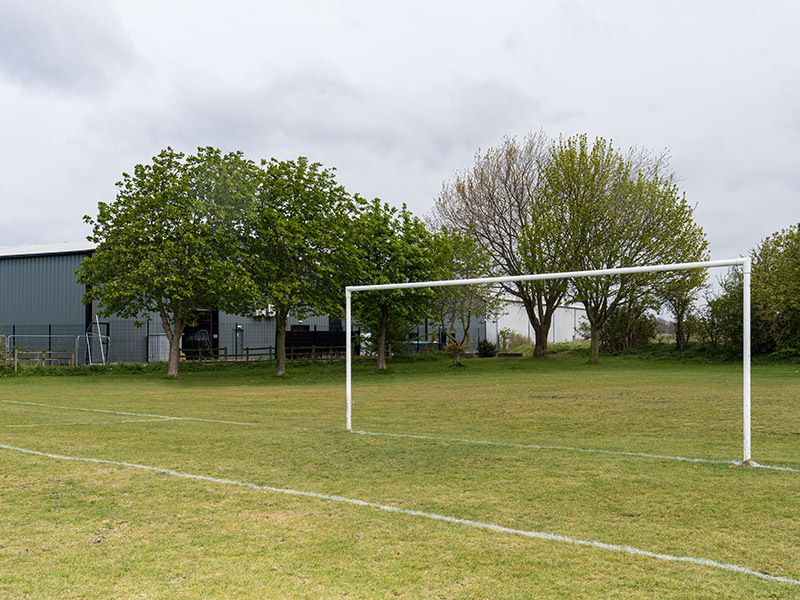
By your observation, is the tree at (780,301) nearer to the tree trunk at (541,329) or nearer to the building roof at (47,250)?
the tree trunk at (541,329)

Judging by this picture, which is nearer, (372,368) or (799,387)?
(799,387)

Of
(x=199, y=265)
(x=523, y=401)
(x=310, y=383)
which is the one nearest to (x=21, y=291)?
(x=199, y=265)

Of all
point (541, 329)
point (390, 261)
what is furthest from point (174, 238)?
point (541, 329)

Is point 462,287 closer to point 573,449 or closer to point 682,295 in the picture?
point 682,295

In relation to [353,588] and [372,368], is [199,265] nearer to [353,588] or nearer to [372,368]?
[372,368]

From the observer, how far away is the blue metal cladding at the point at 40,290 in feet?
122

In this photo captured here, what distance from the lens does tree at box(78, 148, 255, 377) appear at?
2720 cm

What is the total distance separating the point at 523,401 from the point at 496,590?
45.1 feet

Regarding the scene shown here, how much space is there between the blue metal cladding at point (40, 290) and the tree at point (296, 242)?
1252 centimetres

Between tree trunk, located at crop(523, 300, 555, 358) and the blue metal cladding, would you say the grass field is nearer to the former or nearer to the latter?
the blue metal cladding

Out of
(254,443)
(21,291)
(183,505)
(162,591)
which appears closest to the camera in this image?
(162,591)

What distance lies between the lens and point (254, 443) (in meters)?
10.8

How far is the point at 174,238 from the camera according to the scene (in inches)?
1117

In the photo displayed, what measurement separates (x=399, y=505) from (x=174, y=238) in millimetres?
23678
